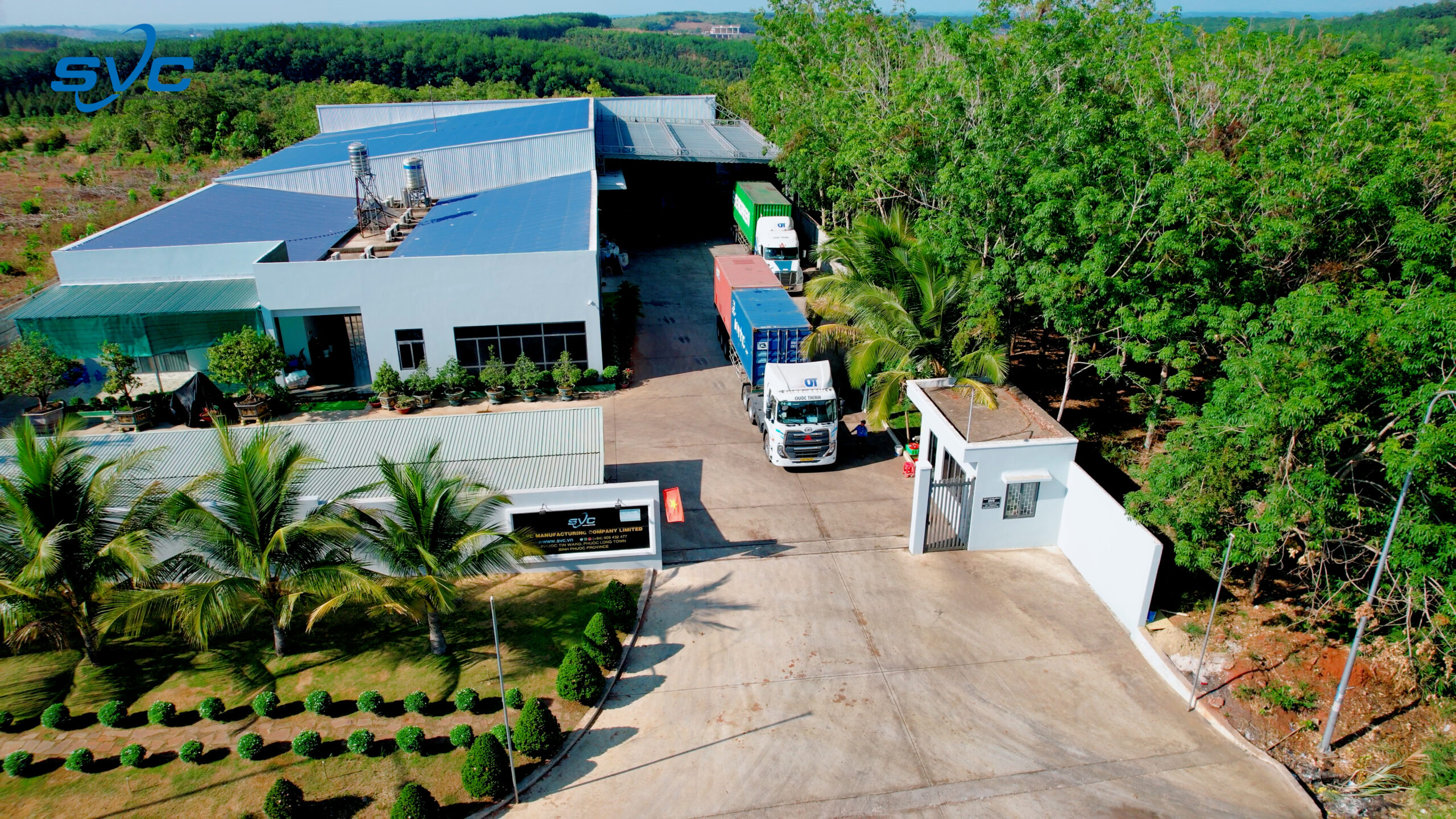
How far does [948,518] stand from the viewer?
65.9ft

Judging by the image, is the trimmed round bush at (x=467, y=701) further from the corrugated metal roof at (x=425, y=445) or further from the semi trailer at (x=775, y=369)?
the semi trailer at (x=775, y=369)

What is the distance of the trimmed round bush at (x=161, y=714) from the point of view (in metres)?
14.2

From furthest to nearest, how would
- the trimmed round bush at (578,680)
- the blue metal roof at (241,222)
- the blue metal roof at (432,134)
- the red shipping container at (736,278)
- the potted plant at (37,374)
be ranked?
the blue metal roof at (432,134)
the blue metal roof at (241,222)
the red shipping container at (736,278)
the potted plant at (37,374)
the trimmed round bush at (578,680)

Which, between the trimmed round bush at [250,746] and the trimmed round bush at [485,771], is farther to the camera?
the trimmed round bush at [250,746]

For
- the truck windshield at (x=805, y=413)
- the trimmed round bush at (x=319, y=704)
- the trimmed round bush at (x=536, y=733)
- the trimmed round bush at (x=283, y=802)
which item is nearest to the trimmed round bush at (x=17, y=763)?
the trimmed round bush at (x=319, y=704)

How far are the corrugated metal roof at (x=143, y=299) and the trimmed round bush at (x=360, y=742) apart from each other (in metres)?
18.8

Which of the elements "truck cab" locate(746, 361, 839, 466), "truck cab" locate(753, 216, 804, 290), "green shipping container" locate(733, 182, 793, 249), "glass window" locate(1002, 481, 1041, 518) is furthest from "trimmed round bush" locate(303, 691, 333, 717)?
"green shipping container" locate(733, 182, 793, 249)

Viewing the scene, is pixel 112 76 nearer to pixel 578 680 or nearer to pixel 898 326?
pixel 898 326

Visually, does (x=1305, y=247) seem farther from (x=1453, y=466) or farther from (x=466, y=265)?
(x=466, y=265)

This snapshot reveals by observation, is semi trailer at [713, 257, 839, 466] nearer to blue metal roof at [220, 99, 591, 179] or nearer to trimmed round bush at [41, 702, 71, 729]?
trimmed round bush at [41, 702, 71, 729]

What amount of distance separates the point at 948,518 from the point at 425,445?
40.8 feet

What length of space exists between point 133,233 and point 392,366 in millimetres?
11967

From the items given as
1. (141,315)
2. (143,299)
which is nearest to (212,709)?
(141,315)

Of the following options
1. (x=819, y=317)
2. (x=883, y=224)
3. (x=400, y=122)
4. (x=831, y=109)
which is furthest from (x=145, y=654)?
(x=400, y=122)
